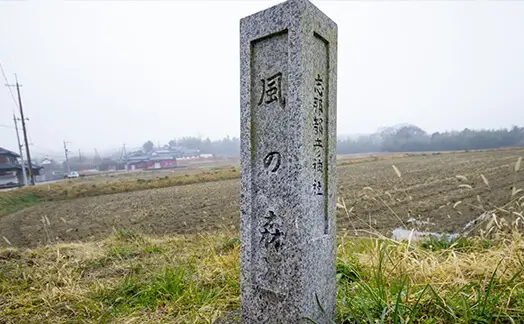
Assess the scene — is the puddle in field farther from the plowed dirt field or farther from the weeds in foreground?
the plowed dirt field

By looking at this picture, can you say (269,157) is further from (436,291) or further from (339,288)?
(436,291)

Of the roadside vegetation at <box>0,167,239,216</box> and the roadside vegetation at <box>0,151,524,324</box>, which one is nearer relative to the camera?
the roadside vegetation at <box>0,151,524,324</box>

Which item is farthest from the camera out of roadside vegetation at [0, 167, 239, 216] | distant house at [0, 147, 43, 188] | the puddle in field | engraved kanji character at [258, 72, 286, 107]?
distant house at [0, 147, 43, 188]

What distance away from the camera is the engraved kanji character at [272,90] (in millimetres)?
2033

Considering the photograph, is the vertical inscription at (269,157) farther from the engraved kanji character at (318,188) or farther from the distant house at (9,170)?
the distant house at (9,170)

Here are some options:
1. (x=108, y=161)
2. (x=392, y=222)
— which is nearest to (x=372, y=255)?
(x=392, y=222)

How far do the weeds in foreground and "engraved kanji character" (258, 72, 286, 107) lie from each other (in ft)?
4.87

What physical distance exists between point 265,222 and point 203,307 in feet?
3.45

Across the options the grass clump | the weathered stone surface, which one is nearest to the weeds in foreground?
the grass clump

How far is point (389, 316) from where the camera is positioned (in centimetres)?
204

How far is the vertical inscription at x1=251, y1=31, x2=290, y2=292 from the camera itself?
6.62 feet

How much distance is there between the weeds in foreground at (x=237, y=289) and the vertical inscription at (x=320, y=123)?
78cm

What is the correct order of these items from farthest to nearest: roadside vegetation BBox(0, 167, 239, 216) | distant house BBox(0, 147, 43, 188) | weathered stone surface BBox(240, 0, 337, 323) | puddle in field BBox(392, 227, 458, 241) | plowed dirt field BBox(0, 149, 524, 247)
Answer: distant house BBox(0, 147, 43, 188) → roadside vegetation BBox(0, 167, 239, 216) → plowed dirt field BBox(0, 149, 524, 247) → puddle in field BBox(392, 227, 458, 241) → weathered stone surface BBox(240, 0, 337, 323)

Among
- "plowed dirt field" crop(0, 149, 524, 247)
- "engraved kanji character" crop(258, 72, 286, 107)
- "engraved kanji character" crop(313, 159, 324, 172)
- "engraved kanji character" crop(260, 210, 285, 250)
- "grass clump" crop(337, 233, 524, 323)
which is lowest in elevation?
"plowed dirt field" crop(0, 149, 524, 247)
